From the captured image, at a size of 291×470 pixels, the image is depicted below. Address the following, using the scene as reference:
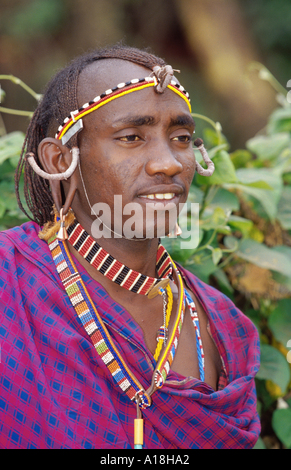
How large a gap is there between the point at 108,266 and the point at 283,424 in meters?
1.31

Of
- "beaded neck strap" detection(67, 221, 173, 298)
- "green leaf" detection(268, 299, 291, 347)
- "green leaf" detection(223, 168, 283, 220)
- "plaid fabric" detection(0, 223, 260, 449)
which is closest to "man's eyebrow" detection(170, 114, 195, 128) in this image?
"beaded neck strap" detection(67, 221, 173, 298)

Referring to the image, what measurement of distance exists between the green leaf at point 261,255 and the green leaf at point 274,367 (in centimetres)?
39

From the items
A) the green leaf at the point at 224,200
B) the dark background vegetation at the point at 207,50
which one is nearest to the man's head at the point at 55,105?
the green leaf at the point at 224,200

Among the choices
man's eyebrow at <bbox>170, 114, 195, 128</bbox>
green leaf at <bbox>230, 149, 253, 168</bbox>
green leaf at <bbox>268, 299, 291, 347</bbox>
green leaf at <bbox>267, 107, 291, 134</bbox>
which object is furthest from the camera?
green leaf at <bbox>267, 107, 291, 134</bbox>

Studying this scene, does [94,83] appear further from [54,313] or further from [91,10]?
[91,10]

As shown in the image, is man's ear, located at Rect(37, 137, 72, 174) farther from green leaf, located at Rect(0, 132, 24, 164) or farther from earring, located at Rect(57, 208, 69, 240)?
green leaf, located at Rect(0, 132, 24, 164)

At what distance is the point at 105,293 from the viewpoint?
1567 millimetres

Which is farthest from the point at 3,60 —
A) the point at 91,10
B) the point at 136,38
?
the point at 136,38

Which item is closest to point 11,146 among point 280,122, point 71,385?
point 71,385

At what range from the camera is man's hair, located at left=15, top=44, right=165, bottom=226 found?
5.11ft

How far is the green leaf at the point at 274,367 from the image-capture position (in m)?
2.31

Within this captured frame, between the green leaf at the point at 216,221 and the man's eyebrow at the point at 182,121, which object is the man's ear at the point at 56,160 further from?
the green leaf at the point at 216,221

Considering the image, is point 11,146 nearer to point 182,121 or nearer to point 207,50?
point 182,121
